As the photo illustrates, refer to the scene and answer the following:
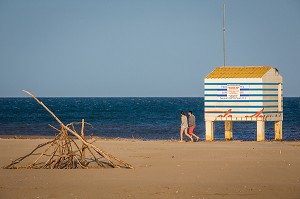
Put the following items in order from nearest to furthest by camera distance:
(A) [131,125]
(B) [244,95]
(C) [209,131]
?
(B) [244,95]
(C) [209,131]
(A) [131,125]

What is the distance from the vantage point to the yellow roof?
2917cm

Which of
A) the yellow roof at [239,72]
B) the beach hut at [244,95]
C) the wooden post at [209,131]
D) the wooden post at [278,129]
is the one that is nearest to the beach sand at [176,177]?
the beach hut at [244,95]

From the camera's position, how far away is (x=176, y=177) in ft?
61.5

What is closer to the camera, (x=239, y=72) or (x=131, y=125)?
(x=239, y=72)

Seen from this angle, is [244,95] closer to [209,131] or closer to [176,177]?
[209,131]

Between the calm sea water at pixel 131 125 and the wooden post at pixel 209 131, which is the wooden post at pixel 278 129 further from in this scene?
the calm sea water at pixel 131 125

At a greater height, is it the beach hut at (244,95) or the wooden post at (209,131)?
the beach hut at (244,95)

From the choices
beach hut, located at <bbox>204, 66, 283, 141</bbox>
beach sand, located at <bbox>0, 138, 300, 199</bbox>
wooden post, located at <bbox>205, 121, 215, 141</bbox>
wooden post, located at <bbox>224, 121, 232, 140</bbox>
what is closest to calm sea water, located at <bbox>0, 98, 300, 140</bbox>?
wooden post, located at <bbox>224, 121, 232, 140</bbox>

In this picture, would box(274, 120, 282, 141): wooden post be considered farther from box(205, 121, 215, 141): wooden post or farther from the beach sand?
the beach sand

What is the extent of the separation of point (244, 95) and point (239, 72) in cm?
95

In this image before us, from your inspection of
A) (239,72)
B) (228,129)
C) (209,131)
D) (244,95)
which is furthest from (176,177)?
(228,129)

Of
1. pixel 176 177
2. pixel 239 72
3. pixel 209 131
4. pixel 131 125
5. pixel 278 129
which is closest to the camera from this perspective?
pixel 176 177

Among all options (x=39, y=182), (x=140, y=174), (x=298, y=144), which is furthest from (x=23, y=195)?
(x=298, y=144)

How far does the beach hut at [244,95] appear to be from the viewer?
95.2ft
